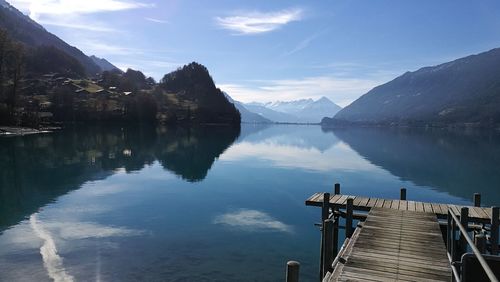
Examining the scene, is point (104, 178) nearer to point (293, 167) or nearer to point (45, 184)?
point (45, 184)

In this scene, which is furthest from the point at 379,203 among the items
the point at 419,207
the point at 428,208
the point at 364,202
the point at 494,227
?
the point at 494,227

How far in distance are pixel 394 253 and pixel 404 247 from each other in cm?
91

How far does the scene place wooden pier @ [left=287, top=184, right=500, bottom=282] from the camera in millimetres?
10830

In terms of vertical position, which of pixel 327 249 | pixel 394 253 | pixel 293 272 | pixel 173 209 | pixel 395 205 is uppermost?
pixel 293 272

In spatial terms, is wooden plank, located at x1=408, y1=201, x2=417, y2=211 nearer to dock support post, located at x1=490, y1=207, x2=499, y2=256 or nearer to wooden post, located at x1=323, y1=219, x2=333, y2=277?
dock support post, located at x1=490, y1=207, x2=499, y2=256

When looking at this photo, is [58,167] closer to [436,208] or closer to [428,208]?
[428,208]

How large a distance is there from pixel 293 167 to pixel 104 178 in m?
32.5

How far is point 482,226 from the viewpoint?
22.1 meters

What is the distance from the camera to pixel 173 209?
119 ft

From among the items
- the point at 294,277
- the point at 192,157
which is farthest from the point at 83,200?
the point at 192,157

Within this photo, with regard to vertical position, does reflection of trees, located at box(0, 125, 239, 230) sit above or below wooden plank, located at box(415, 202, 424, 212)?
below

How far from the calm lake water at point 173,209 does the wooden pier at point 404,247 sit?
4.96m

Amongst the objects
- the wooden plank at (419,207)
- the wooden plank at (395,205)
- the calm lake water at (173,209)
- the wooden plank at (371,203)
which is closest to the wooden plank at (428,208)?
the wooden plank at (419,207)

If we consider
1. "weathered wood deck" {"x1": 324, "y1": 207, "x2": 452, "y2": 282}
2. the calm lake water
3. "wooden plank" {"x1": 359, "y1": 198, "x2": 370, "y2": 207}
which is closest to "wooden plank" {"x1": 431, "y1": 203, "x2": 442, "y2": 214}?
"weathered wood deck" {"x1": 324, "y1": 207, "x2": 452, "y2": 282}
